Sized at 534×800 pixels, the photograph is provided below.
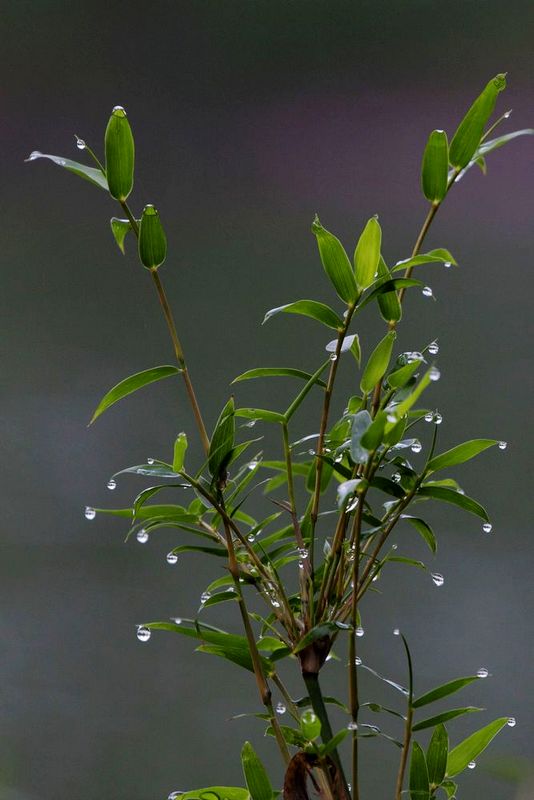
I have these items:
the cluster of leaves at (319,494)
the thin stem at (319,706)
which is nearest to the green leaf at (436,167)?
the cluster of leaves at (319,494)

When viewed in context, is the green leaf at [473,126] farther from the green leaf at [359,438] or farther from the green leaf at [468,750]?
the green leaf at [468,750]

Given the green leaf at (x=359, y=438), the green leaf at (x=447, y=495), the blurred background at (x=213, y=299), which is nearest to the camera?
the green leaf at (x=359, y=438)

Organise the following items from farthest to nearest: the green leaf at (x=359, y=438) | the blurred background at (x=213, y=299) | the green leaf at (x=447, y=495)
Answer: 1. the blurred background at (x=213, y=299)
2. the green leaf at (x=447, y=495)
3. the green leaf at (x=359, y=438)

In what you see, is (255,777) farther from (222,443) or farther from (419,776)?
(222,443)

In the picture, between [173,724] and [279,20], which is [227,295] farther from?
[173,724]

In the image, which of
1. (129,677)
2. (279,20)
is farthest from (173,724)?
(279,20)

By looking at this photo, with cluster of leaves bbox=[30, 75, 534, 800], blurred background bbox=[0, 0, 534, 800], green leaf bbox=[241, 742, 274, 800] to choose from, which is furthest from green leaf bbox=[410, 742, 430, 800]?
blurred background bbox=[0, 0, 534, 800]

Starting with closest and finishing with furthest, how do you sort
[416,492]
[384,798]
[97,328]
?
1. [416,492]
2. [384,798]
3. [97,328]

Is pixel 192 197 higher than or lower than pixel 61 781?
higher
